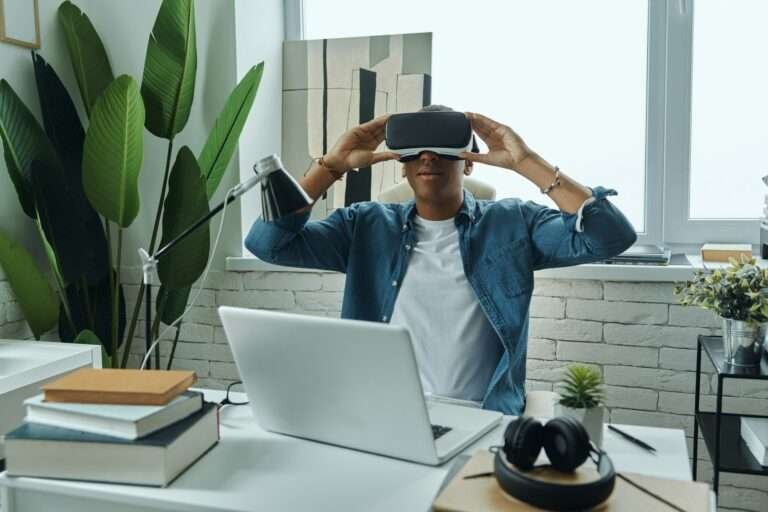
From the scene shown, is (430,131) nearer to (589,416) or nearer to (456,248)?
(456,248)

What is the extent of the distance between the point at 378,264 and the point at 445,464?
941mm

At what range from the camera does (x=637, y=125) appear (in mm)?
2621

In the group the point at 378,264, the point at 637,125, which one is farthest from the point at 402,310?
the point at 637,125

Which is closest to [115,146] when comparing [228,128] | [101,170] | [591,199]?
[101,170]

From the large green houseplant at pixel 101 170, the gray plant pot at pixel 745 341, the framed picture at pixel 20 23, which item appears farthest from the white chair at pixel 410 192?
the framed picture at pixel 20 23

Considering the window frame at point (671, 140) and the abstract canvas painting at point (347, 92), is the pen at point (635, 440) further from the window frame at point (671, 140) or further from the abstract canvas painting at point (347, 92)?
the abstract canvas painting at point (347, 92)

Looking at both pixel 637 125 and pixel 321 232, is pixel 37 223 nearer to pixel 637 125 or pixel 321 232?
pixel 321 232

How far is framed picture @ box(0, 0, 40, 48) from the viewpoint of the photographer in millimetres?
2457

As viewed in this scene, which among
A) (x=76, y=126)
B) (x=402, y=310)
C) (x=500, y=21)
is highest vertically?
(x=500, y=21)

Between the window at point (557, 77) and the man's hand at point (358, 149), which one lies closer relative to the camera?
the man's hand at point (358, 149)

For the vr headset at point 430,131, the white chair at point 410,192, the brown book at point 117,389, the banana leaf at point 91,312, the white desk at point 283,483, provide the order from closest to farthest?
the white desk at point 283,483 → the brown book at point 117,389 → the vr headset at point 430,131 → the white chair at point 410,192 → the banana leaf at point 91,312

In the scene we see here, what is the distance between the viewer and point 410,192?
233 cm

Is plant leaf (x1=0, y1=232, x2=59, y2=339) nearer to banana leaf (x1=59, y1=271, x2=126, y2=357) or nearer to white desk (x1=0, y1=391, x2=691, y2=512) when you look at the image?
banana leaf (x1=59, y1=271, x2=126, y2=357)

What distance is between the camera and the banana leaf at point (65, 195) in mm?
2393
